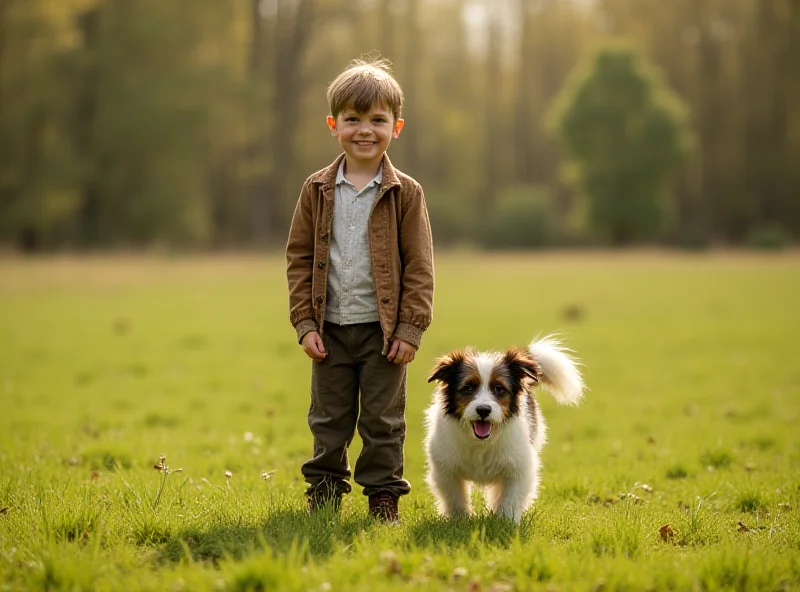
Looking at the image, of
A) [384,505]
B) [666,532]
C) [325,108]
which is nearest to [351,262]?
[384,505]

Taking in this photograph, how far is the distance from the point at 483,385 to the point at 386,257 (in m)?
0.92

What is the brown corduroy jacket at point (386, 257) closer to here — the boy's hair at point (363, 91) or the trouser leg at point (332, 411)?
the trouser leg at point (332, 411)

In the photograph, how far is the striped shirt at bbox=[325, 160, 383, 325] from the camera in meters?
5.03

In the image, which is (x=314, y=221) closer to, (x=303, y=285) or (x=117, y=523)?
(x=303, y=285)

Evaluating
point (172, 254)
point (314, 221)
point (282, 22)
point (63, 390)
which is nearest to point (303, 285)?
point (314, 221)

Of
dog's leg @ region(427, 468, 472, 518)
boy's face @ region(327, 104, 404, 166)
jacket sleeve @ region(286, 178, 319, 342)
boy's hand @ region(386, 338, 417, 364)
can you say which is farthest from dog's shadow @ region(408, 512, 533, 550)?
boy's face @ region(327, 104, 404, 166)

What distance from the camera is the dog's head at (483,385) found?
483 cm

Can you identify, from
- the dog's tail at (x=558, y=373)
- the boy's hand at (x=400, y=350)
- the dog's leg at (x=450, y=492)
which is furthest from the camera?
the dog's tail at (x=558, y=373)

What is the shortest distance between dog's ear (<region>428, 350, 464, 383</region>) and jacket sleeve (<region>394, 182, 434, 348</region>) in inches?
7.4

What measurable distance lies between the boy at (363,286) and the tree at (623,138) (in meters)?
52.2

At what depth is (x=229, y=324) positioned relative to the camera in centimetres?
1875

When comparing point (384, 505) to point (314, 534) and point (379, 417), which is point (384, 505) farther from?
point (314, 534)

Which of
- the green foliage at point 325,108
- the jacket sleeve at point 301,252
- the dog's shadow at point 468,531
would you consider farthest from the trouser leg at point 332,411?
the green foliage at point 325,108

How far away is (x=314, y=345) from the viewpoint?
Answer: 16.3ft
